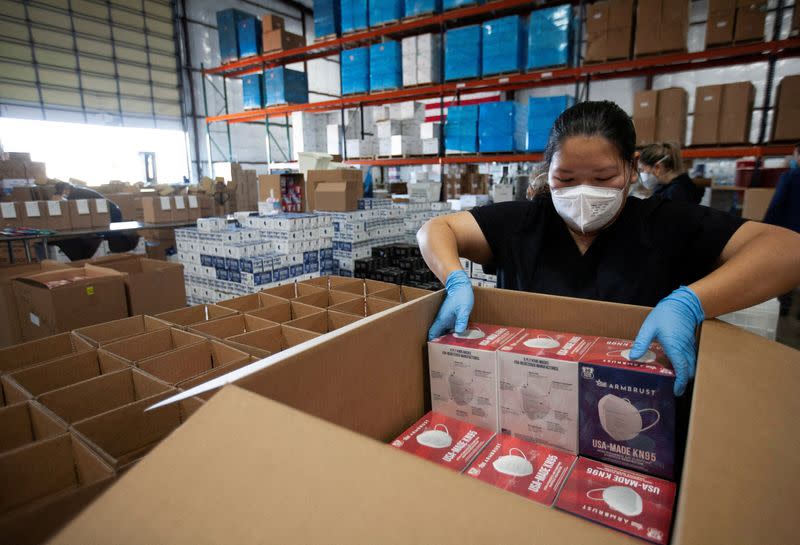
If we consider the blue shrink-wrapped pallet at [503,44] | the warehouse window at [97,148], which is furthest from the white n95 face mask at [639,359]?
the warehouse window at [97,148]

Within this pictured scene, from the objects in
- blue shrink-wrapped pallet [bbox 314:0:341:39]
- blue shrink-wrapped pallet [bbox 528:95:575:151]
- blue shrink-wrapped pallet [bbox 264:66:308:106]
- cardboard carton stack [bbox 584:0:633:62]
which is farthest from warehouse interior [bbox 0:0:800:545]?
blue shrink-wrapped pallet [bbox 264:66:308:106]

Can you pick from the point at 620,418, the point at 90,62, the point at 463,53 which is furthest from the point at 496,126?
the point at 90,62

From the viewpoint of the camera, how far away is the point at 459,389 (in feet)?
3.27

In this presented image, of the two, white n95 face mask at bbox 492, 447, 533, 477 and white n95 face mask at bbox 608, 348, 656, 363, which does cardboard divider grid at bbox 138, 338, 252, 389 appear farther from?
white n95 face mask at bbox 608, 348, 656, 363

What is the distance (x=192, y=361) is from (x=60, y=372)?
0.44 m

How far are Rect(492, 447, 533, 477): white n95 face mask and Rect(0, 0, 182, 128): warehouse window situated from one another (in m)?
13.5

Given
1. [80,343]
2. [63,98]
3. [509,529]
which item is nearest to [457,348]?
[509,529]

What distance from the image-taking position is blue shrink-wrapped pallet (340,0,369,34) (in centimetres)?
672

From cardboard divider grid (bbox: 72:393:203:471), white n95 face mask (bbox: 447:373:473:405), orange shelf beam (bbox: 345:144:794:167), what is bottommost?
cardboard divider grid (bbox: 72:393:203:471)

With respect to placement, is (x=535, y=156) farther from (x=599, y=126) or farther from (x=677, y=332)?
(x=677, y=332)

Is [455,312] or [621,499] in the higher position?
[455,312]

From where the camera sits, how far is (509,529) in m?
0.35

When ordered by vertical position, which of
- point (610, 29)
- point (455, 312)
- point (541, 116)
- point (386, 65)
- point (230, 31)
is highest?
point (230, 31)

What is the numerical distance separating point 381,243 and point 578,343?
158 inches
